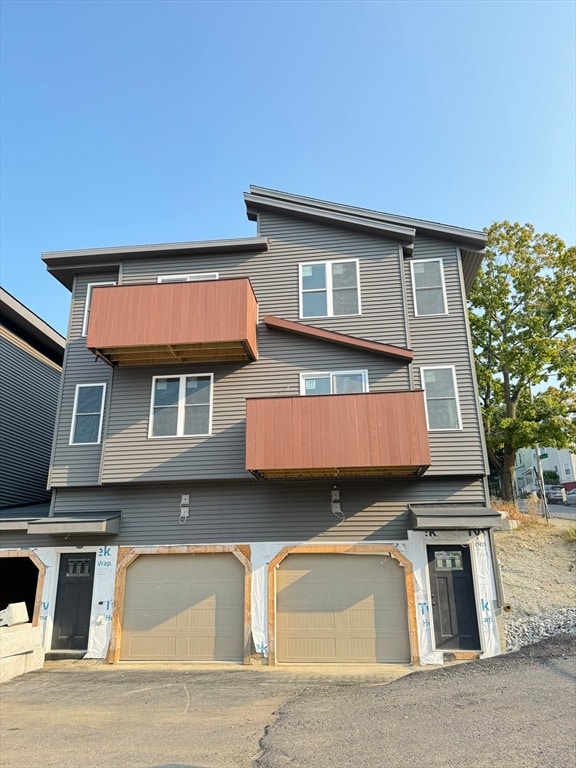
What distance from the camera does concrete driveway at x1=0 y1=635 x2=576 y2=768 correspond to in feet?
17.1

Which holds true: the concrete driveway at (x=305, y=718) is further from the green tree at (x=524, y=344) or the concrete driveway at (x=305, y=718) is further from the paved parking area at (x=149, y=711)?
the green tree at (x=524, y=344)

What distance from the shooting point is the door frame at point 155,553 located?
10469mm

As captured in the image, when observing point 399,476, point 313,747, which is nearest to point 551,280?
point 399,476

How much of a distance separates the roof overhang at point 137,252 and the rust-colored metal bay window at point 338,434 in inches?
179

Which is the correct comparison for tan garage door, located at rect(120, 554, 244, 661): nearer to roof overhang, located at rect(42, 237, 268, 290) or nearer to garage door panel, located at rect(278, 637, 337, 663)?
garage door panel, located at rect(278, 637, 337, 663)

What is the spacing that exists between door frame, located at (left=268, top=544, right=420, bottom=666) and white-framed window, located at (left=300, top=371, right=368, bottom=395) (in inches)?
134

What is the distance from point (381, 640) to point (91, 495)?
23.2 ft

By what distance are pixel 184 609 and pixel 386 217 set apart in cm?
1038

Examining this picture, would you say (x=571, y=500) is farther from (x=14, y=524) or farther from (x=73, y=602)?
(x=14, y=524)

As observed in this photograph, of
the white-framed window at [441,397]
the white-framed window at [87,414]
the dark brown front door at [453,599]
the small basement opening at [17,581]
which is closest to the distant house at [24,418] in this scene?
the small basement opening at [17,581]

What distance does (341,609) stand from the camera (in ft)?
34.3

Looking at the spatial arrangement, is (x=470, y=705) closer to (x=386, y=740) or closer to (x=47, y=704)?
(x=386, y=740)

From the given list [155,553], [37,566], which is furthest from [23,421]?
[155,553]

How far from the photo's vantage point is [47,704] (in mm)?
7688
